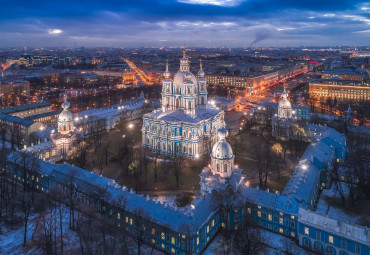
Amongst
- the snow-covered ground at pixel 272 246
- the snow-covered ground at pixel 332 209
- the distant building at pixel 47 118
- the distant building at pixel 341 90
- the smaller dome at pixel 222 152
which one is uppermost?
the distant building at pixel 341 90

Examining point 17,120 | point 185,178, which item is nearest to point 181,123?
point 185,178

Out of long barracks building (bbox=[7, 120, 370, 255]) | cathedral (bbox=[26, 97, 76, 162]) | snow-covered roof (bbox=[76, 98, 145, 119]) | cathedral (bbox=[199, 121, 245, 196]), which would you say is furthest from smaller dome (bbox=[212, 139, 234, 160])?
snow-covered roof (bbox=[76, 98, 145, 119])

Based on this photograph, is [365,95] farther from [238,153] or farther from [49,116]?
[49,116]

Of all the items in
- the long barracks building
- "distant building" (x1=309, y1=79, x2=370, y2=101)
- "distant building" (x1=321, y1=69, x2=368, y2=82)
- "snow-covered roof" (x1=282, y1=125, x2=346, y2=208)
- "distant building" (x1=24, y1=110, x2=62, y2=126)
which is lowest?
the long barracks building

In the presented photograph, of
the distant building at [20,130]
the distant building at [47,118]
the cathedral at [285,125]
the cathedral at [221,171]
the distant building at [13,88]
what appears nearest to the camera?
the cathedral at [221,171]

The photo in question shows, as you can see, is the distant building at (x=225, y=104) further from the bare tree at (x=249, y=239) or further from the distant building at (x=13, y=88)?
the distant building at (x=13, y=88)

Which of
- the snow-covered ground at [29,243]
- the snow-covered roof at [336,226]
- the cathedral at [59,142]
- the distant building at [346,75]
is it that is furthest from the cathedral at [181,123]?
the distant building at [346,75]

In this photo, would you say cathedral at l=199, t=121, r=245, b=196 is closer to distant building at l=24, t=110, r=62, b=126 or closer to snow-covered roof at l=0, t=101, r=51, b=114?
distant building at l=24, t=110, r=62, b=126
